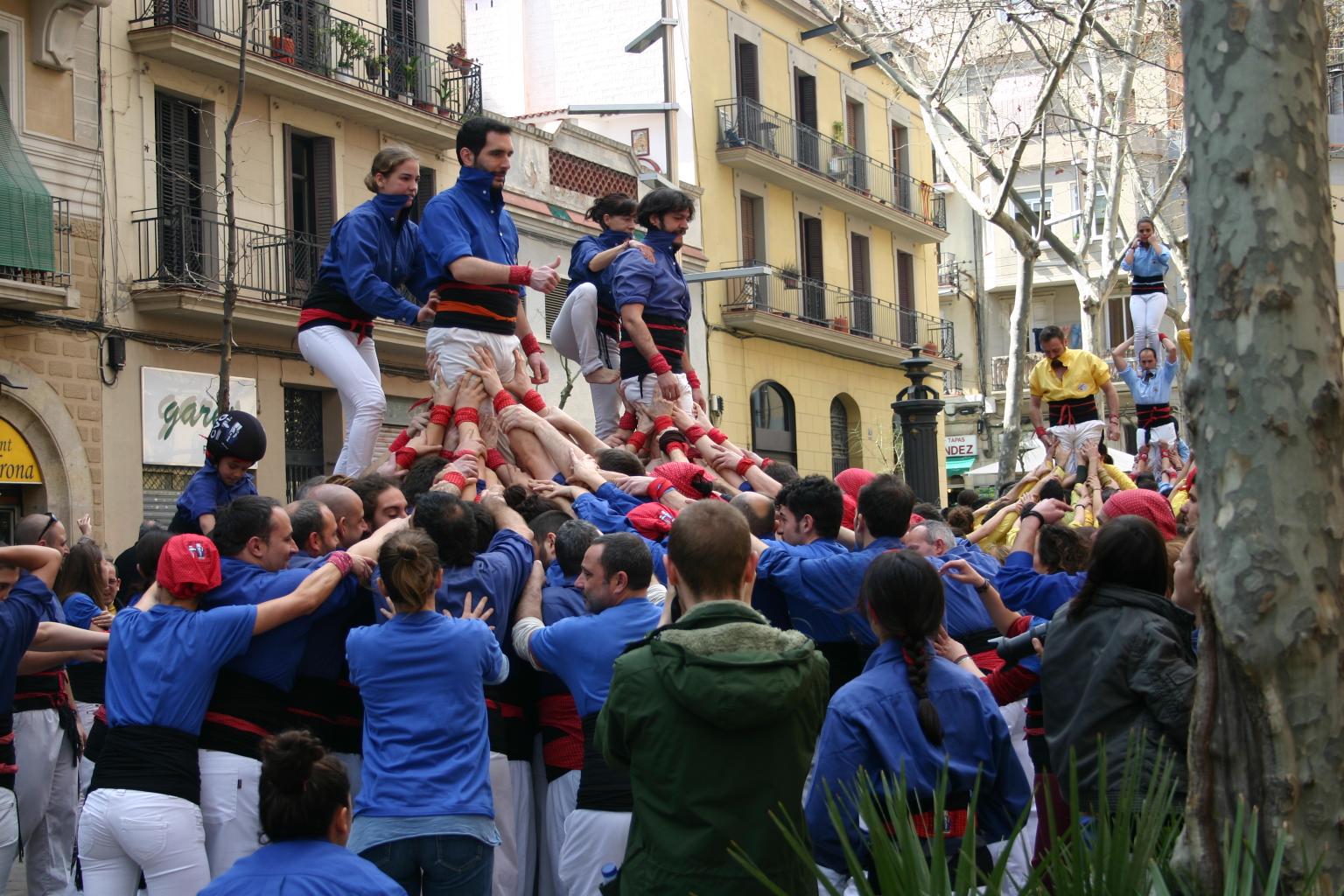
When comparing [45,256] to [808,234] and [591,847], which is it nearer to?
[591,847]

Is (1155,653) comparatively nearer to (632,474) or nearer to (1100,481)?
(632,474)

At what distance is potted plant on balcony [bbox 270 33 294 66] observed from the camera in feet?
69.2

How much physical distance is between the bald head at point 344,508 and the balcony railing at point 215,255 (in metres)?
13.5

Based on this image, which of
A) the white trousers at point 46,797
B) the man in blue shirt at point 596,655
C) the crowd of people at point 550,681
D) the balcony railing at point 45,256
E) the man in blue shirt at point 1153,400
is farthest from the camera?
the balcony railing at point 45,256

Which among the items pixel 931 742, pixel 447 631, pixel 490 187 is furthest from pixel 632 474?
pixel 931 742

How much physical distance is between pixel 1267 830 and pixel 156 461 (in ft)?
58.0

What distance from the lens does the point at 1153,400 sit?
17.7 m

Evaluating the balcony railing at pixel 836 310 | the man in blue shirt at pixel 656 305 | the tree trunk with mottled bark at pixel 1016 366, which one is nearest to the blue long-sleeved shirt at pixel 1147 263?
the tree trunk with mottled bark at pixel 1016 366

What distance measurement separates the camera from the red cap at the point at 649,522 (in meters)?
7.02

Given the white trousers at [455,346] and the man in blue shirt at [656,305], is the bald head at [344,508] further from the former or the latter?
the man in blue shirt at [656,305]

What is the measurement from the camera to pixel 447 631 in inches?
198

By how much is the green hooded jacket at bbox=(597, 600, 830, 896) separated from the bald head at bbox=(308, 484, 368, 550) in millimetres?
2703

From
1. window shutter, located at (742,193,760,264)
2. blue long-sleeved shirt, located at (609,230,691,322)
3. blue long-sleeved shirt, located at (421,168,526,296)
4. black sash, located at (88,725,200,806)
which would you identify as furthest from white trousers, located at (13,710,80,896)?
window shutter, located at (742,193,760,264)

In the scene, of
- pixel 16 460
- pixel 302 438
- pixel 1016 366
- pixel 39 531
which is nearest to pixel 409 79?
pixel 302 438
